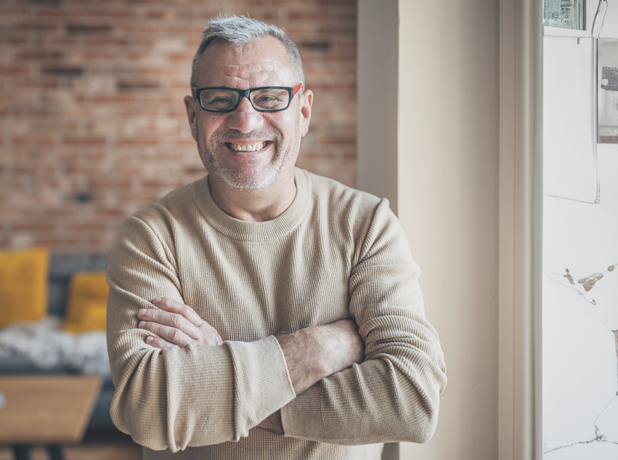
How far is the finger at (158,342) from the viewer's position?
0.89m

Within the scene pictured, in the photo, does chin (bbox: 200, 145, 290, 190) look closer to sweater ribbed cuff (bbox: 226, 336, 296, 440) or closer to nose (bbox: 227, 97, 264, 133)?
nose (bbox: 227, 97, 264, 133)

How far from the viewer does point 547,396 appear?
1128mm

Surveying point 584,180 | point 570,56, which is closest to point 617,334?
point 584,180

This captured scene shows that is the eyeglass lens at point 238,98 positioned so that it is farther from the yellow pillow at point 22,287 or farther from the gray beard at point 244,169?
the yellow pillow at point 22,287

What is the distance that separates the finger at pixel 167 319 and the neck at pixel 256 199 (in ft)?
0.97

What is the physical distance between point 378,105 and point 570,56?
50 cm

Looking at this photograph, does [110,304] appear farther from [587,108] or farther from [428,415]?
[587,108]

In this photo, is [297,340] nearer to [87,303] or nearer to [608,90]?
[608,90]

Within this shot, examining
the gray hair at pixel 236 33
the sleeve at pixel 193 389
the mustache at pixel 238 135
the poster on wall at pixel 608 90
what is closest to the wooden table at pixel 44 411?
the sleeve at pixel 193 389

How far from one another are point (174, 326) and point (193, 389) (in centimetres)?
15

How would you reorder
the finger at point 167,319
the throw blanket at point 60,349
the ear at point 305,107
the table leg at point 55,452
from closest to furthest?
the finger at point 167,319 < the ear at point 305,107 < the table leg at point 55,452 < the throw blanket at point 60,349

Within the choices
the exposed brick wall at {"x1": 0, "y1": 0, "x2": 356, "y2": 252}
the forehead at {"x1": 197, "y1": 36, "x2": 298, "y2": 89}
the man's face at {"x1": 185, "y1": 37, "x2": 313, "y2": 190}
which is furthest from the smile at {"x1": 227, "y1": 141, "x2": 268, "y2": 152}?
the exposed brick wall at {"x1": 0, "y1": 0, "x2": 356, "y2": 252}

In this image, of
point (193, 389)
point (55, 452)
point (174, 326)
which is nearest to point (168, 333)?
point (174, 326)

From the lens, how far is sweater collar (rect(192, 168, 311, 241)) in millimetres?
1073
